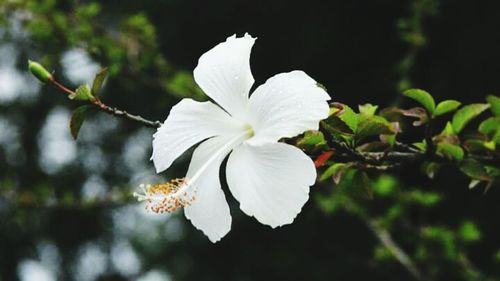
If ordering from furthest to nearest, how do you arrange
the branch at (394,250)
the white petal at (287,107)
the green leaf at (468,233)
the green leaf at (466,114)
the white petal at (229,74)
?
the branch at (394,250), the green leaf at (468,233), the green leaf at (466,114), the white petal at (229,74), the white petal at (287,107)

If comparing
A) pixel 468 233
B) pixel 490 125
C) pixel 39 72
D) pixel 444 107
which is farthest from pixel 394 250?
pixel 39 72

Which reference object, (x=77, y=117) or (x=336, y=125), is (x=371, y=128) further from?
(x=77, y=117)

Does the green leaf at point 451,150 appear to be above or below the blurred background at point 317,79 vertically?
above

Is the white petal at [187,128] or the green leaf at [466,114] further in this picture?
the green leaf at [466,114]

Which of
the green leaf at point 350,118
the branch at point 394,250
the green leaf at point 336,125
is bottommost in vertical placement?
the branch at point 394,250

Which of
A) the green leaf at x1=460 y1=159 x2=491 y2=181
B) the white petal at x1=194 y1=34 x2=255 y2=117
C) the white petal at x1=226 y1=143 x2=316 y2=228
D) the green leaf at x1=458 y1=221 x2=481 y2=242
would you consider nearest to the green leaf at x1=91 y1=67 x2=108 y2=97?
the white petal at x1=194 y1=34 x2=255 y2=117

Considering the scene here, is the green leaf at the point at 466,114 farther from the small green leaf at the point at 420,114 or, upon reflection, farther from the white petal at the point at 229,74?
the white petal at the point at 229,74

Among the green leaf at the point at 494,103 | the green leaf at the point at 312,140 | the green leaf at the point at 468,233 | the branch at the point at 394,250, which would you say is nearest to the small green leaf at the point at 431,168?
the green leaf at the point at 494,103

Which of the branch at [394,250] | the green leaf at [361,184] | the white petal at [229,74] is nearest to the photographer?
the white petal at [229,74]
